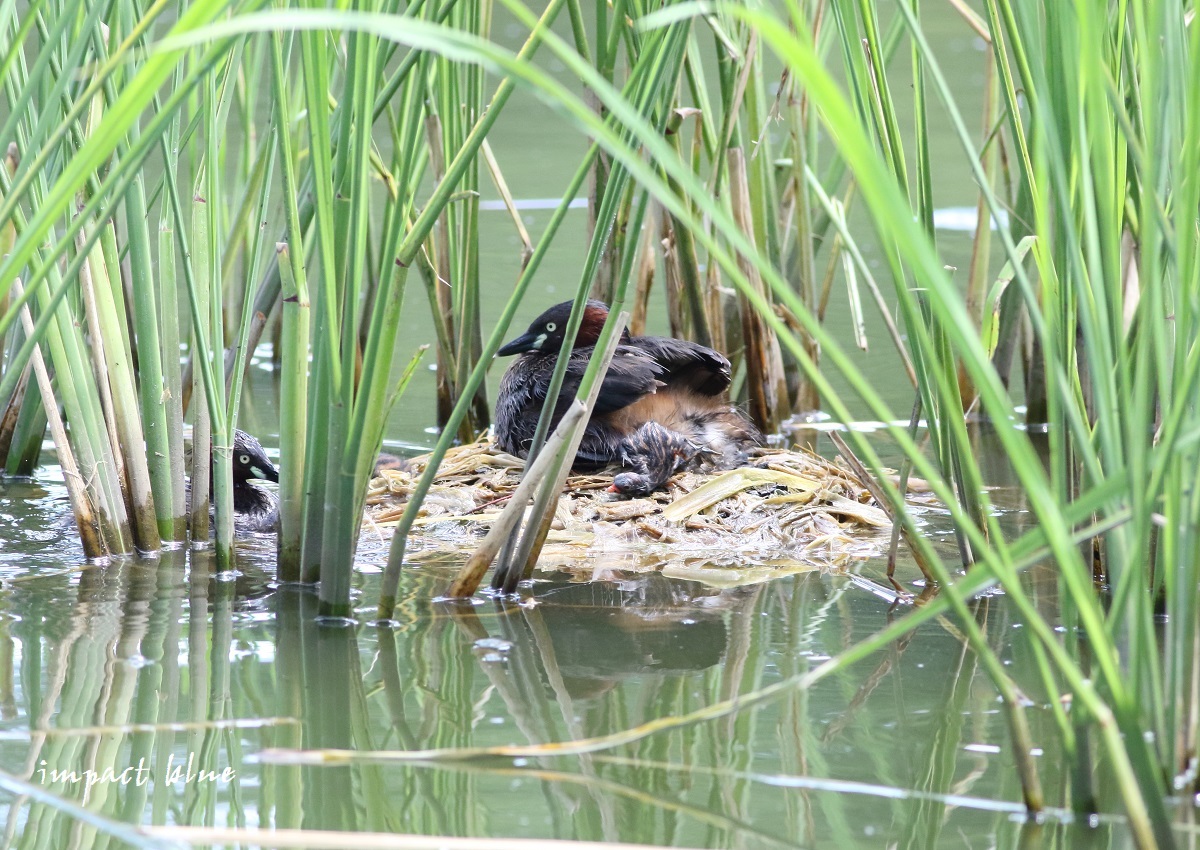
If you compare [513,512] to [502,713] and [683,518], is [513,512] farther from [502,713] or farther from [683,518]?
[683,518]

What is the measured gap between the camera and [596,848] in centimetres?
116

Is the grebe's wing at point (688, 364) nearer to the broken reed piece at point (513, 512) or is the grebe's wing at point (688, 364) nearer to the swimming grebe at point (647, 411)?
the swimming grebe at point (647, 411)

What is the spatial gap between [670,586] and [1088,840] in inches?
46.1

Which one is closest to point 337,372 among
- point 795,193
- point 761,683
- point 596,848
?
point 761,683

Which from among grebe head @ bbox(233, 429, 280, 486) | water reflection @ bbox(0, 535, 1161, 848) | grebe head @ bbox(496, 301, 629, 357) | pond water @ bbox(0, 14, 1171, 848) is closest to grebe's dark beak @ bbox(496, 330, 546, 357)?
grebe head @ bbox(496, 301, 629, 357)

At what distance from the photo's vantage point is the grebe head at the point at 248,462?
3158 millimetres

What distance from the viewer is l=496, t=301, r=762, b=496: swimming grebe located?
10.9ft

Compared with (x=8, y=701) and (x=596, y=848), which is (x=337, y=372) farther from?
(x=596, y=848)

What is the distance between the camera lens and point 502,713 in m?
1.82

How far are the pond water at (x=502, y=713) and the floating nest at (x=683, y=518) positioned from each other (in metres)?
0.09

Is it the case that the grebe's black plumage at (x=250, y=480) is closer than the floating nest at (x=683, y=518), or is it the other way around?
the floating nest at (x=683, y=518)

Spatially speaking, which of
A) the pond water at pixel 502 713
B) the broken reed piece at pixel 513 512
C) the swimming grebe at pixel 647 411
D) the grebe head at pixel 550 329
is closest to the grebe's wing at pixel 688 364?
the swimming grebe at pixel 647 411

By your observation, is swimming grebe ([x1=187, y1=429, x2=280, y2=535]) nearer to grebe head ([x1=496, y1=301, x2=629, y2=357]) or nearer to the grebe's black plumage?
the grebe's black plumage

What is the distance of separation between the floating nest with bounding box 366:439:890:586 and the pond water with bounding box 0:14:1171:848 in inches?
3.7
